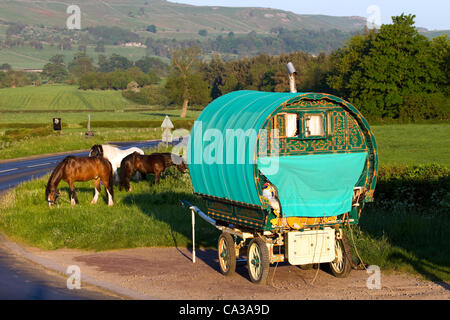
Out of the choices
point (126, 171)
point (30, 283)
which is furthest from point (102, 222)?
point (126, 171)

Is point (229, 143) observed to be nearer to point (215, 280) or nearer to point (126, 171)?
point (215, 280)

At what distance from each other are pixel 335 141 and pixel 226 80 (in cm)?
17320

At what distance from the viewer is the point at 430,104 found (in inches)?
3401

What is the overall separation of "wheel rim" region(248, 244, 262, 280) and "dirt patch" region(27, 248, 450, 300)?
217 mm

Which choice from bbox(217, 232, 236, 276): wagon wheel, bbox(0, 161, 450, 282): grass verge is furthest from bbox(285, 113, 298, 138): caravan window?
bbox(217, 232, 236, 276): wagon wheel

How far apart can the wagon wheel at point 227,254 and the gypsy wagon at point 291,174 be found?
0.02 m

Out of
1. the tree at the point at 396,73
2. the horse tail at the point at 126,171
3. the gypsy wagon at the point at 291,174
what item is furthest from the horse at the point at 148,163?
the tree at the point at 396,73

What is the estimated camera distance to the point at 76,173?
72.7 ft

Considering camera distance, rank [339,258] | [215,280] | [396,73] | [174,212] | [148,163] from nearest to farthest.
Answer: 1. [215,280]
2. [339,258]
3. [174,212]
4. [148,163]
5. [396,73]

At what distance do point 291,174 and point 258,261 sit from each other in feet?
5.76

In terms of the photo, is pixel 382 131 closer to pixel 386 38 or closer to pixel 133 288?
pixel 386 38

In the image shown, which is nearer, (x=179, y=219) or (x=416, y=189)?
(x=179, y=219)

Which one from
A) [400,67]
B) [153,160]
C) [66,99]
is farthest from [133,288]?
[66,99]

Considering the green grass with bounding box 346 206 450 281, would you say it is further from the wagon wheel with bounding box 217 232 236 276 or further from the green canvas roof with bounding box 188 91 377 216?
the wagon wheel with bounding box 217 232 236 276
